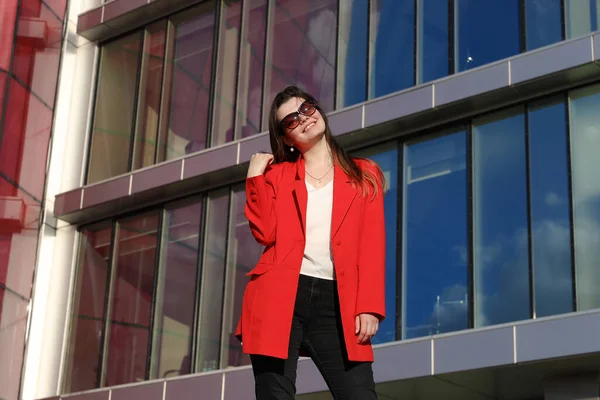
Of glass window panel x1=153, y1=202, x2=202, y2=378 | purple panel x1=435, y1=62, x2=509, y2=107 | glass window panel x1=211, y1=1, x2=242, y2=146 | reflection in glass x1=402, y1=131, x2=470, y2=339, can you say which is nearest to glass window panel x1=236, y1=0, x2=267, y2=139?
glass window panel x1=211, y1=1, x2=242, y2=146

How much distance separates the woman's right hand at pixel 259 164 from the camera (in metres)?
4.60

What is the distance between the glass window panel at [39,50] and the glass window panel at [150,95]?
177cm

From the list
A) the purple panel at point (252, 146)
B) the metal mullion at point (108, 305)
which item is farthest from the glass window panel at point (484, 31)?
the metal mullion at point (108, 305)

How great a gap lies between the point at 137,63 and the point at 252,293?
15576 mm

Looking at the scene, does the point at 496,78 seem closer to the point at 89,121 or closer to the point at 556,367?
the point at 556,367

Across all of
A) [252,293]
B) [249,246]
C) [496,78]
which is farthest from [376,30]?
[252,293]

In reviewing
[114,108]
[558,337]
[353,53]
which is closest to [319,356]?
[558,337]

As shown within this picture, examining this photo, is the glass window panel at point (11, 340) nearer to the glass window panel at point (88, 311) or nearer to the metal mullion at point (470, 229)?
the glass window panel at point (88, 311)

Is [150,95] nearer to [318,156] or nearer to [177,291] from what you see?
[177,291]

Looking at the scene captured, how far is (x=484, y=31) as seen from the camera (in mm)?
14383

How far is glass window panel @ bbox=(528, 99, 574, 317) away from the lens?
12.5 m

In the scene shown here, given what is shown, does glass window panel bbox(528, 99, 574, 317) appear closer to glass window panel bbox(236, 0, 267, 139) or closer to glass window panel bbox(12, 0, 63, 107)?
glass window panel bbox(236, 0, 267, 139)

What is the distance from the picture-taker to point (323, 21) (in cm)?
1650

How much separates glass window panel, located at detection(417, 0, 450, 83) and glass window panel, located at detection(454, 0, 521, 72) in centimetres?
Result: 21
